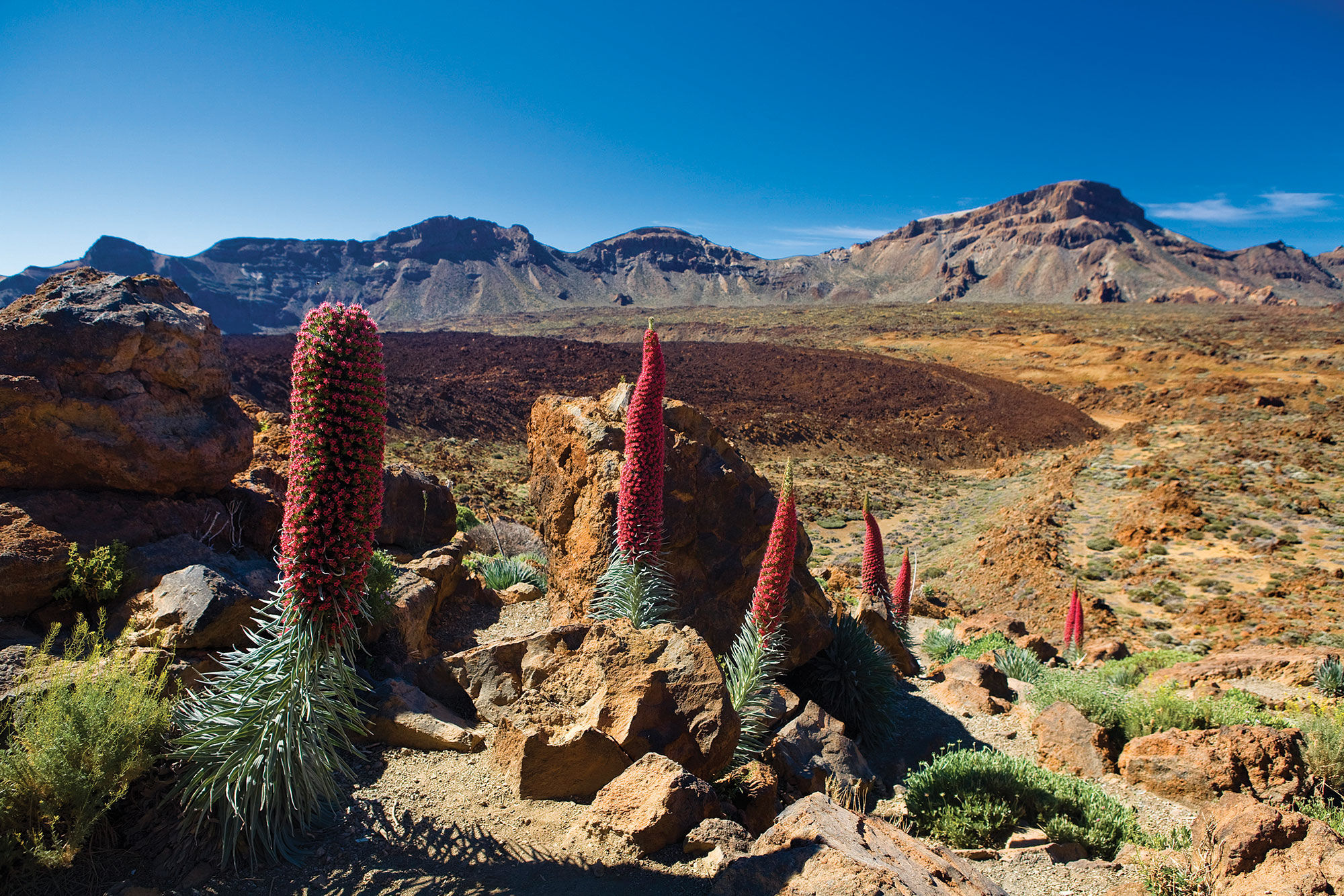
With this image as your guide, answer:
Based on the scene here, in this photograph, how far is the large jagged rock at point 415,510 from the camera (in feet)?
27.9

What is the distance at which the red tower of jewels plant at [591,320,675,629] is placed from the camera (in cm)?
416

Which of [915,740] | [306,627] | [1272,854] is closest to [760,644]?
[306,627]

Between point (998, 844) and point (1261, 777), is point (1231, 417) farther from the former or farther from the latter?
point (998, 844)

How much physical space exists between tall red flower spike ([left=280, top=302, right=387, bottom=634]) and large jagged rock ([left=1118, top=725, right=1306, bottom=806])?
5574mm

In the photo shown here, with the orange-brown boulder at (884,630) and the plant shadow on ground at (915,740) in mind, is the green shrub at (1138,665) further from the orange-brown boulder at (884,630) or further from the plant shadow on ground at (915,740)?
the plant shadow on ground at (915,740)

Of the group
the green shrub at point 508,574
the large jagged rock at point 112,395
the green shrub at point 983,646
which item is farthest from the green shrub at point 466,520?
the green shrub at point 983,646

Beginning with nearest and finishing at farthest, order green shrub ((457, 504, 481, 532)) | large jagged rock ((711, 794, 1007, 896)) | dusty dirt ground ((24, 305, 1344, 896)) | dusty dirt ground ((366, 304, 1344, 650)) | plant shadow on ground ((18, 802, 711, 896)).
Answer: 1. large jagged rock ((711, 794, 1007, 896))
2. plant shadow on ground ((18, 802, 711, 896))
3. dusty dirt ground ((24, 305, 1344, 896))
4. green shrub ((457, 504, 481, 532))
5. dusty dirt ground ((366, 304, 1344, 650))

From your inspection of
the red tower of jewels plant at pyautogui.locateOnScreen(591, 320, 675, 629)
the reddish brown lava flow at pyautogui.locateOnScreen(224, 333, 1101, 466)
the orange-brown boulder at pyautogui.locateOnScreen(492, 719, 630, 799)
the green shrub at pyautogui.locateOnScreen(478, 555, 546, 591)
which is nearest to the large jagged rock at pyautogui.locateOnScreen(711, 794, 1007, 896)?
the orange-brown boulder at pyautogui.locateOnScreen(492, 719, 630, 799)

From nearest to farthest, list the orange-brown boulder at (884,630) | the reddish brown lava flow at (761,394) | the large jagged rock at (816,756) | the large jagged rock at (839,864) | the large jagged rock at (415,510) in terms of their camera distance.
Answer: the large jagged rock at (839,864) → the large jagged rock at (816,756) → the orange-brown boulder at (884,630) → the large jagged rock at (415,510) → the reddish brown lava flow at (761,394)

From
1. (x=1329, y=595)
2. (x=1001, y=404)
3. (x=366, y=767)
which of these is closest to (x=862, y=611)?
(x=366, y=767)

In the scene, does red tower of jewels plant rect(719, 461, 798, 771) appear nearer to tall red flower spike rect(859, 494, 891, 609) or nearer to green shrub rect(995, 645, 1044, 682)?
tall red flower spike rect(859, 494, 891, 609)

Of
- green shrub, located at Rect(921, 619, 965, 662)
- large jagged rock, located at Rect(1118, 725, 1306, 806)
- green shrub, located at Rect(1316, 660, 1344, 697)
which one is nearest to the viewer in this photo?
large jagged rock, located at Rect(1118, 725, 1306, 806)

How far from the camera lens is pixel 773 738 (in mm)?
4328

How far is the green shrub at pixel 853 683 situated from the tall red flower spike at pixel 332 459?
13.9 ft
